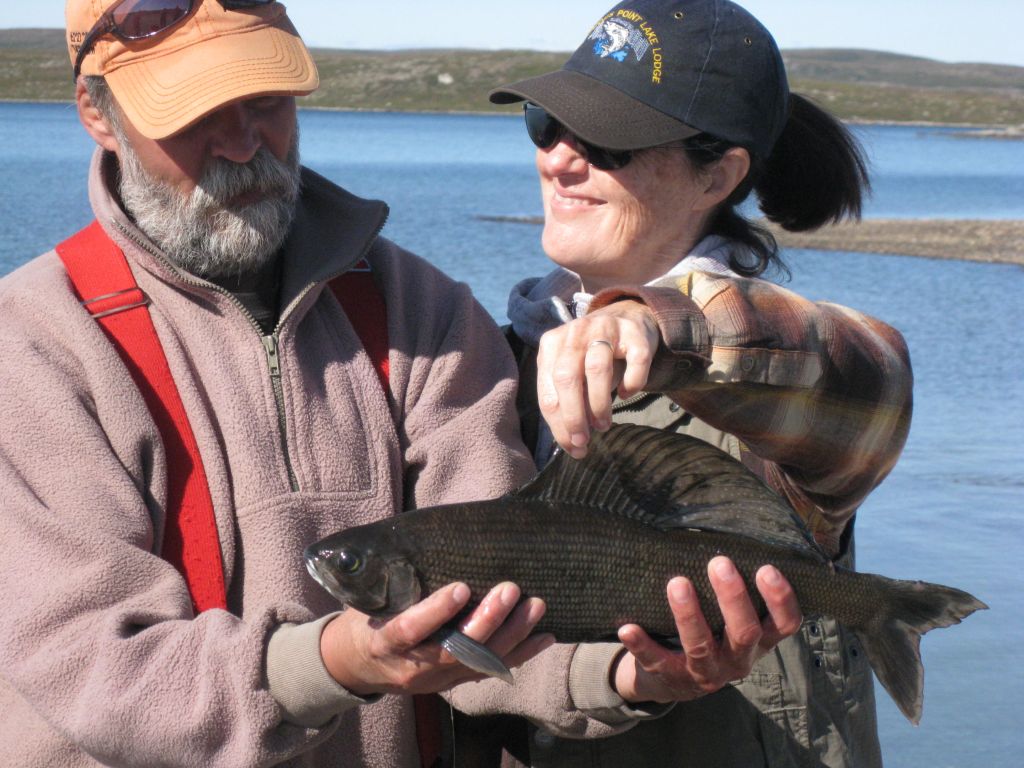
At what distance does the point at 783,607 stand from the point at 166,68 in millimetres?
1831

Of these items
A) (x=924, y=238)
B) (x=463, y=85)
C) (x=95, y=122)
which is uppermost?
(x=95, y=122)

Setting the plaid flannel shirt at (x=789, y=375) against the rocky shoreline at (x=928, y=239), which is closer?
the plaid flannel shirt at (x=789, y=375)

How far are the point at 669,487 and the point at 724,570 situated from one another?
185mm

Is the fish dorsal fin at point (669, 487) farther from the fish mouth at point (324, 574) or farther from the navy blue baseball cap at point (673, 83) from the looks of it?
the navy blue baseball cap at point (673, 83)

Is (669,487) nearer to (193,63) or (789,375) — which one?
(789,375)

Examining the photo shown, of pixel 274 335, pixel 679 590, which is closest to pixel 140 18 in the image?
pixel 274 335

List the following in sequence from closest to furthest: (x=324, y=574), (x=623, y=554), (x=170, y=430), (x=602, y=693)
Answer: (x=324, y=574)
(x=623, y=554)
(x=170, y=430)
(x=602, y=693)

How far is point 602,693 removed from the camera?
307 cm

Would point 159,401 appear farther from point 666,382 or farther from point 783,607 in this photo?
point 783,607

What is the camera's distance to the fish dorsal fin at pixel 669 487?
260cm

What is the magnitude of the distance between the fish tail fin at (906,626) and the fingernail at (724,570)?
1.01 feet

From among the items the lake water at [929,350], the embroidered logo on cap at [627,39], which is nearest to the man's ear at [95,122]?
the embroidered logo on cap at [627,39]

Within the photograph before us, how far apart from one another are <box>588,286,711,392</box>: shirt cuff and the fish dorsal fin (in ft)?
0.59

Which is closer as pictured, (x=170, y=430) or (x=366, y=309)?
(x=170, y=430)
